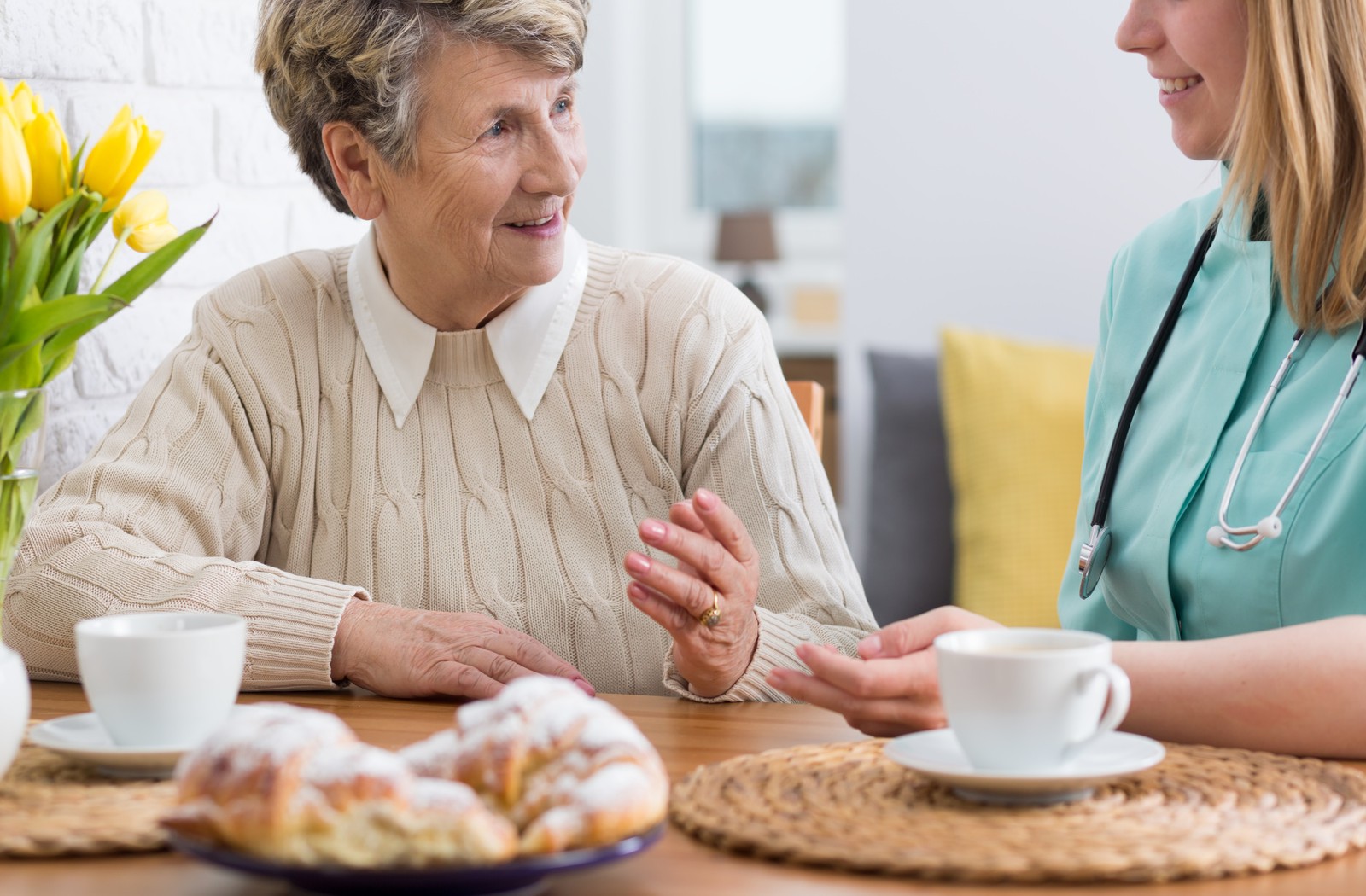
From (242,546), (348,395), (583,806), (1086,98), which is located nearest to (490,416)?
(348,395)

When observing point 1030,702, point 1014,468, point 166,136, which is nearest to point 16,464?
point 1030,702

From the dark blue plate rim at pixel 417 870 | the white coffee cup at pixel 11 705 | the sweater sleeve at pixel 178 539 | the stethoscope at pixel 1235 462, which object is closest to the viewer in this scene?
the dark blue plate rim at pixel 417 870

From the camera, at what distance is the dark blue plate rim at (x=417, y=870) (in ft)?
2.09

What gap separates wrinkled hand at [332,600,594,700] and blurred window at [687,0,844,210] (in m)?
3.35

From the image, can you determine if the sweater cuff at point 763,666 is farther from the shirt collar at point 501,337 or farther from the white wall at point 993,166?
the white wall at point 993,166

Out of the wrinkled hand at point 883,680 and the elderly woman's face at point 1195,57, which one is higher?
the elderly woman's face at point 1195,57

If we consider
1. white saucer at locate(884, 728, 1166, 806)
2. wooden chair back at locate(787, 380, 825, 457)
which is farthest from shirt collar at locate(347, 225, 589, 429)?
white saucer at locate(884, 728, 1166, 806)

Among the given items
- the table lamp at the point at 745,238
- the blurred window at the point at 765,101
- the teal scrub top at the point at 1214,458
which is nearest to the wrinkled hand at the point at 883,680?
the teal scrub top at the point at 1214,458

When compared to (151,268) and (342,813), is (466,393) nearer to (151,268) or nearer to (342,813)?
(151,268)

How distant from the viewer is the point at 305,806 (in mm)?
642

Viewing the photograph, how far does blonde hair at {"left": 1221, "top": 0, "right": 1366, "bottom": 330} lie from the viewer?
4.00 ft

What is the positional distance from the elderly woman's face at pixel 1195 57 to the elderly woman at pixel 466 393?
46 cm

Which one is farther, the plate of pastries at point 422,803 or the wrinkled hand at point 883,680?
the wrinkled hand at point 883,680

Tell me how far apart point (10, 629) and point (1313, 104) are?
3.84 ft
